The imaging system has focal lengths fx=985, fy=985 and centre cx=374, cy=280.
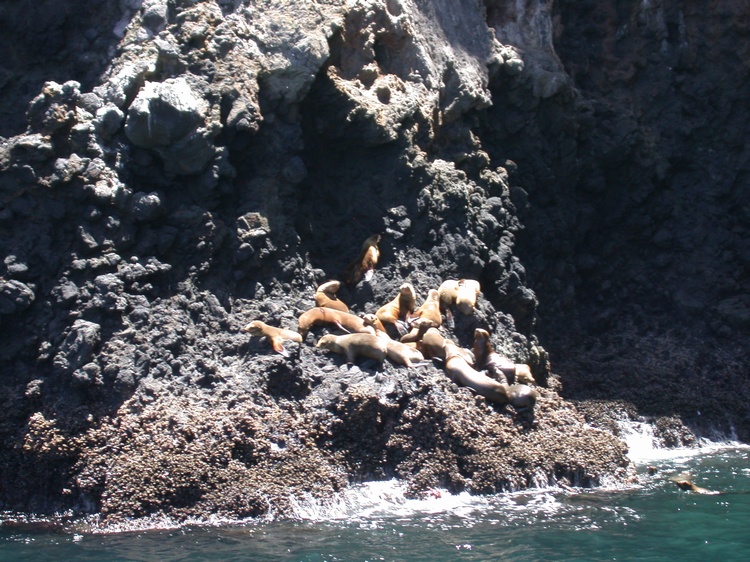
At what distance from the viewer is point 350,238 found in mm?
12758

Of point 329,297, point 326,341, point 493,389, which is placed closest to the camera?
point 493,389

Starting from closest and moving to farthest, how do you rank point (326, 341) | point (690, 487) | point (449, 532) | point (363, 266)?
point (449, 532)
point (690, 487)
point (326, 341)
point (363, 266)

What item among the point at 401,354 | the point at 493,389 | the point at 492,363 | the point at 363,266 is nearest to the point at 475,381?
the point at 493,389

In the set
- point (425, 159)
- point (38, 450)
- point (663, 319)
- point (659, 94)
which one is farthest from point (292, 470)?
point (659, 94)

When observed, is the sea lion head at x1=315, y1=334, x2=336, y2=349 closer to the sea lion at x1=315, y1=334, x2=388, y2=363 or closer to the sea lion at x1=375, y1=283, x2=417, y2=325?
the sea lion at x1=315, y1=334, x2=388, y2=363

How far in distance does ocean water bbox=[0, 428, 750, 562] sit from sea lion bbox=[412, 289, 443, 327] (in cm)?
245

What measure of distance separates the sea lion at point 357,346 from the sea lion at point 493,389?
2.85 feet

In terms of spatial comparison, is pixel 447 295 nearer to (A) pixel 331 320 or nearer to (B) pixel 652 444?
(A) pixel 331 320

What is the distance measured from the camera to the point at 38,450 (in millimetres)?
9367

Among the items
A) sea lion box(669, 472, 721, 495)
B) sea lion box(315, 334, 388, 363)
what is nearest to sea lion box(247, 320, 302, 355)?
sea lion box(315, 334, 388, 363)

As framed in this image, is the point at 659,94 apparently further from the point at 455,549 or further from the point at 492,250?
the point at 455,549

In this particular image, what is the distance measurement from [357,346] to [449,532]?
270 centimetres

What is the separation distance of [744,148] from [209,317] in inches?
409

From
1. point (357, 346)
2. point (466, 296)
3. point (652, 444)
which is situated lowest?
point (652, 444)
